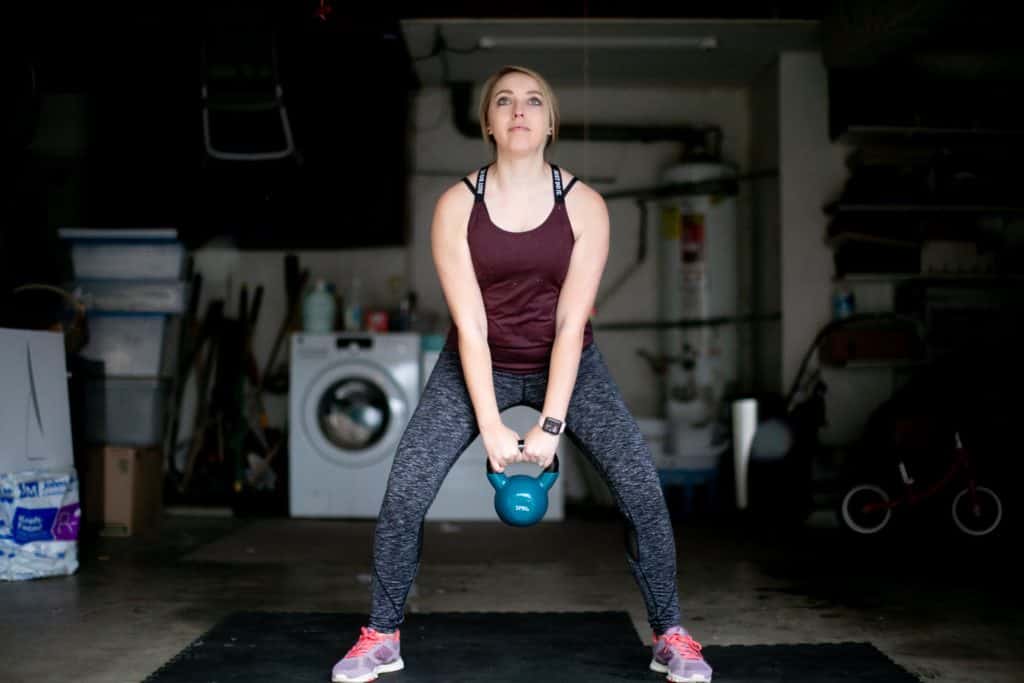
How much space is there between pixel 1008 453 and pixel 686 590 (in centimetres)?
214

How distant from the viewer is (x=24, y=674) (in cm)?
238

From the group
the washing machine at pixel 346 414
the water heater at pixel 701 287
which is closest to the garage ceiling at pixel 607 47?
the water heater at pixel 701 287

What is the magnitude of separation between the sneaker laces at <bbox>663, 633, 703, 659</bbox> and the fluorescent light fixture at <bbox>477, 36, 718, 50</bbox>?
3.75 meters

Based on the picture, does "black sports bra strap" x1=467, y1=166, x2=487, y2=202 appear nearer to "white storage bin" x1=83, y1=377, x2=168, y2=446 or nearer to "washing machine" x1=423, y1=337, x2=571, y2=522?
"washing machine" x1=423, y1=337, x2=571, y2=522

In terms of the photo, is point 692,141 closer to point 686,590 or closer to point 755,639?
point 686,590

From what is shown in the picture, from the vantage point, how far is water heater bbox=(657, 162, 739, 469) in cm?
575

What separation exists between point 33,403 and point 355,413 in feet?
5.83

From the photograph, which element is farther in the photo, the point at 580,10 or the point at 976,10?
the point at 580,10

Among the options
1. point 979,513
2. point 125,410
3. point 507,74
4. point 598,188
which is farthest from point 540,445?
point 598,188

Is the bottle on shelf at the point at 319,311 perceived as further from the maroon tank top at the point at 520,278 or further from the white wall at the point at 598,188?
the maroon tank top at the point at 520,278

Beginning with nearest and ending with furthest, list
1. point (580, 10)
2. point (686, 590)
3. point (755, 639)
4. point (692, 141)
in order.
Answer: point (755, 639), point (686, 590), point (580, 10), point (692, 141)

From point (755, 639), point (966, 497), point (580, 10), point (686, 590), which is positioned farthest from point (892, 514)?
point (580, 10)

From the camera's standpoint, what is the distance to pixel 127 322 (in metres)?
5.07

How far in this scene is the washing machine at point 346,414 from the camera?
5.22 metres
